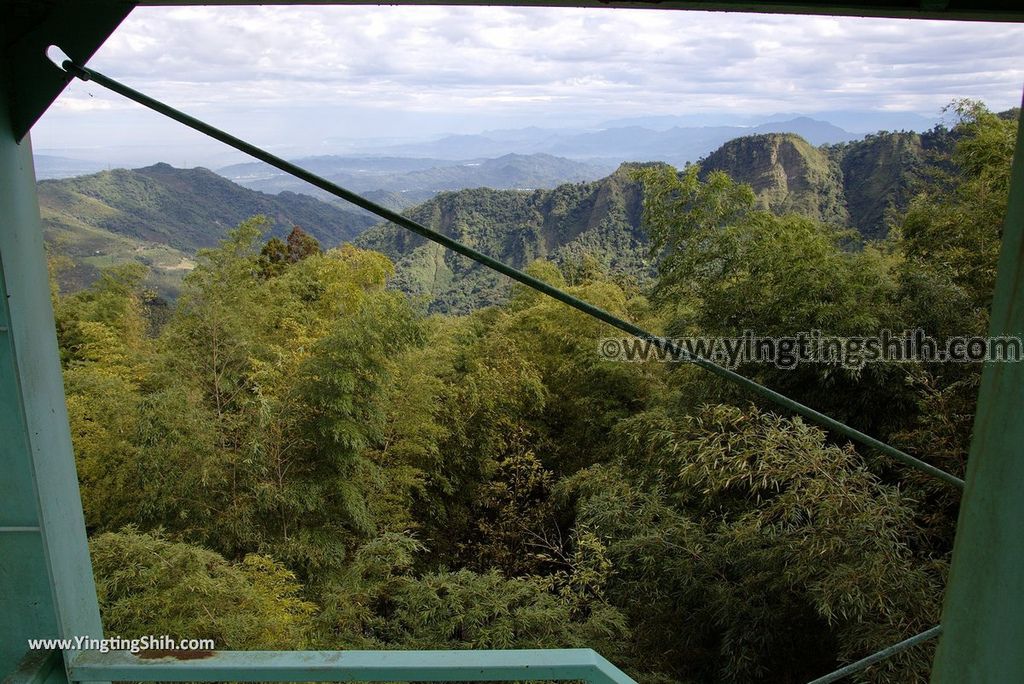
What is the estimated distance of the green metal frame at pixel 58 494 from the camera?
811mm

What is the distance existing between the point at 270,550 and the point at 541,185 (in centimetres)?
2863

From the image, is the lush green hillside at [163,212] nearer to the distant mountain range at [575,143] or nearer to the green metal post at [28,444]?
the distant mountain range at [575,143]

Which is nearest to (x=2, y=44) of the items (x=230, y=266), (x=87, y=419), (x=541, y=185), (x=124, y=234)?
(x=87, y=419)

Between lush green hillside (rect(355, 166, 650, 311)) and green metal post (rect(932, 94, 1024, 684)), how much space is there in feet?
54.4

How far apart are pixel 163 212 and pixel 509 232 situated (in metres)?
13.7

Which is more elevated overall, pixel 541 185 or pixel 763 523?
pixel 541 185

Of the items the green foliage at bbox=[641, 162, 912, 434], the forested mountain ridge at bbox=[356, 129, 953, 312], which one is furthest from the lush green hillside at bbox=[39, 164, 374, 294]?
the green foliage at bbox=[641, 162, 912, 434]

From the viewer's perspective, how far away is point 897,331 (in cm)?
472

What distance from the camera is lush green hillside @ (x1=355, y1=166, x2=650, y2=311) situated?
66.4 ft

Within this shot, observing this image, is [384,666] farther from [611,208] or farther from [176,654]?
[611,208]

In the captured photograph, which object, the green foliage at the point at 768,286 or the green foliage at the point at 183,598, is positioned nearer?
the green foliage at the point at 183,598

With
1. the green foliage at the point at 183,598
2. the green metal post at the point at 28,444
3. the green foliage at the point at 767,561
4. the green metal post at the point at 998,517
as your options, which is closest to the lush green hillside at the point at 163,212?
the green foliage at the point at 183,598

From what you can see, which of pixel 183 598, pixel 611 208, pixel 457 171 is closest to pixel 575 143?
pixel 457 171

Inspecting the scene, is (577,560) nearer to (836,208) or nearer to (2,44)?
(2,44)
